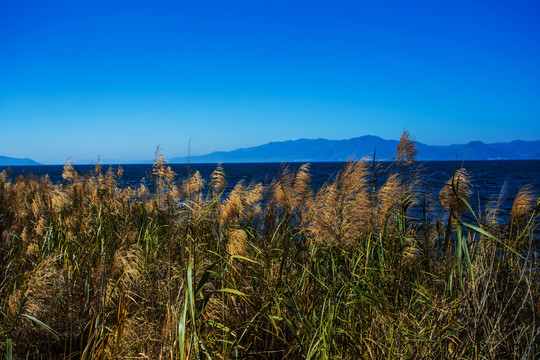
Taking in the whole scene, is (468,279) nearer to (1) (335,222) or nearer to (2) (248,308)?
(1) (335,222)

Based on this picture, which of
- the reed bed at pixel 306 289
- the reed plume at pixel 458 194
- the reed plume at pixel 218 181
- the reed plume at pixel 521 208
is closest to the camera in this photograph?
the reed bed at pixel 306 289

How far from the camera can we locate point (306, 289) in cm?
367

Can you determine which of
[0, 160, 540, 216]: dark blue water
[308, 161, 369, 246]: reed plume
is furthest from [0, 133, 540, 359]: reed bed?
[0, 160, 540, 216]: dark blue water

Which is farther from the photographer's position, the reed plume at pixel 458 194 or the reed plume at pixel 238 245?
the reed plume at pixel 458 194

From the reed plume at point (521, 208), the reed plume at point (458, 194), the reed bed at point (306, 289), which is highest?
the reed plume at point (458, 194)

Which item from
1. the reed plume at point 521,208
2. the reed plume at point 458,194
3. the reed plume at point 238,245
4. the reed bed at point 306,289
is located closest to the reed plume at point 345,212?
the reed bed at point 306,289

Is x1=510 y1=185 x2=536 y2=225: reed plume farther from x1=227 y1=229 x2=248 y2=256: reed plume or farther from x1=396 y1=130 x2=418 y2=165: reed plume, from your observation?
x1=227 y1=229 x2=248 y2=256: reed plume

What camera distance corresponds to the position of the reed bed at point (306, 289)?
2.86m

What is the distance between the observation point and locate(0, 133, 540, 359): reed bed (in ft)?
9.39

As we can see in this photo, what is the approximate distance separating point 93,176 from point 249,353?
7.17 m

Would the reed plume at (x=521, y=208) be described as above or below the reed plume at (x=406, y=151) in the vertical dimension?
below

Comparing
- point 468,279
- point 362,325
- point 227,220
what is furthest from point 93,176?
point 468,279

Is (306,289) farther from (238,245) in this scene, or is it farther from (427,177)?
(427,177)

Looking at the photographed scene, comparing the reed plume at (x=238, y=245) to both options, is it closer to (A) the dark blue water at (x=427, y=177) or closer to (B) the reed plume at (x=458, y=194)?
(A) the dark blue water at (x=427, y=177)
